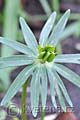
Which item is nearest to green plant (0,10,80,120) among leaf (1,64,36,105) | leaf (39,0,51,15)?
leaf (1,64,36,105)

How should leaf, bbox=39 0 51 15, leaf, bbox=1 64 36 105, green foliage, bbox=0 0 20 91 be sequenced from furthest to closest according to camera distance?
leaf, bbox=39 0 51 15
green foliage, bbox=0 0 20 91
leaf, bbox=1 64 36 105

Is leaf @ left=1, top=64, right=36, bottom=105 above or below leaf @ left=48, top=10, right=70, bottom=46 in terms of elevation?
below

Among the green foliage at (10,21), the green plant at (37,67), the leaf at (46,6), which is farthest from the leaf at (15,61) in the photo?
the leaf at (46,6)

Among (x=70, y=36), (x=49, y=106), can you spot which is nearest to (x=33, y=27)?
(x=70, y=36)

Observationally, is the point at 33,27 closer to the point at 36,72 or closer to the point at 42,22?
the point at 42,22

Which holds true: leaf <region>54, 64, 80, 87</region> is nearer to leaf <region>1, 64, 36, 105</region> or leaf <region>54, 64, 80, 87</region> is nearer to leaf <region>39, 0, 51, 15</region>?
leaf <region>1, 64, 36, 105</region>

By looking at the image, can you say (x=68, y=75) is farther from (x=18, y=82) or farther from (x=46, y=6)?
(x=46, y=6)

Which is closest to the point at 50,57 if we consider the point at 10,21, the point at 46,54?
the point at 46,54

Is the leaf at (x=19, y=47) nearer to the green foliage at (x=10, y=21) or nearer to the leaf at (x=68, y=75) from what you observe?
the leaf at (x=68, y=75)
